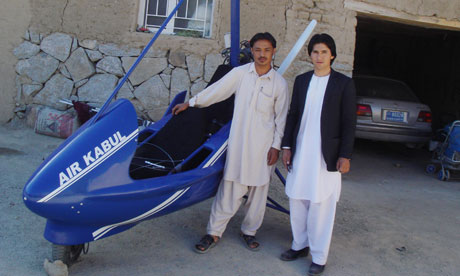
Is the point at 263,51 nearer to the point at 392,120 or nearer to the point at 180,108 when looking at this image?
the point at 180,108

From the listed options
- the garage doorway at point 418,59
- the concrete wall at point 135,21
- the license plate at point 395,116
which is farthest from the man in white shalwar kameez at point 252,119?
the garage doorway at point 418,59

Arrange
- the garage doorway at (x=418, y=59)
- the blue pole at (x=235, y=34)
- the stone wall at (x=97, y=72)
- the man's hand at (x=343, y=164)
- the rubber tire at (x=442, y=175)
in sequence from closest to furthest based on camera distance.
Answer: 1. the man's hand at (x=343, y=164)
2. the blue pole at (x=235, y=34)
3. the stone wall at (x=97, y=72)
4. the rubber tire at (x=442, y=175)
5. the garage doorway at (x=418, y=59)

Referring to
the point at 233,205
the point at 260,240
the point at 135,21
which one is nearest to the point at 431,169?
the point at 260,240

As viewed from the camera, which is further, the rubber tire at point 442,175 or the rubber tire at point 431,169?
the rubber tire at point 431,169

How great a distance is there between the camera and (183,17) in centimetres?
693

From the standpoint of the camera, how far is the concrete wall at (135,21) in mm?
6562

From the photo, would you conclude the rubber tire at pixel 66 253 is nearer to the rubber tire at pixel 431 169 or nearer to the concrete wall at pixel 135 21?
the concrete wall at pixel 135 21

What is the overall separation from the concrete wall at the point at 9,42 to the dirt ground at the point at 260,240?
1098mm

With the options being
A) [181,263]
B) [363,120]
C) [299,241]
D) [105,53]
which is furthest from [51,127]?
[363,120]

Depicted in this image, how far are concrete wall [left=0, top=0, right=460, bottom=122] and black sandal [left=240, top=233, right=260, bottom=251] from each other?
3434 mm

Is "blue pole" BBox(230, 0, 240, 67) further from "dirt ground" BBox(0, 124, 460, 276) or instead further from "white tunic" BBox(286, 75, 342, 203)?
"dirt ground" BBox(0, 124, 460, 276)

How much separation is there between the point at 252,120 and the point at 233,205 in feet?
2.30

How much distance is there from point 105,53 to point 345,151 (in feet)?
15.0

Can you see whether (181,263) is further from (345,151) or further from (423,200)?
(423,200)
